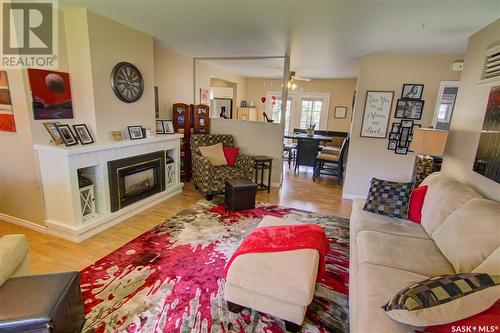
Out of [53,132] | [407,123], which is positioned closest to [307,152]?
[407,123]

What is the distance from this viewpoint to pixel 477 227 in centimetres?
160

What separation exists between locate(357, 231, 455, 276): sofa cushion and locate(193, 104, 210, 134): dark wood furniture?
3.68 m

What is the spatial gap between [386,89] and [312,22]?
198 centimetres

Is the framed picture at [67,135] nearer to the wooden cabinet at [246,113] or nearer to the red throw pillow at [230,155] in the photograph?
the red throw pillow at [230,155]

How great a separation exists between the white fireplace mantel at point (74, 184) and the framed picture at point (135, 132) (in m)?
0.17

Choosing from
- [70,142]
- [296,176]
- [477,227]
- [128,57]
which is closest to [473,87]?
[477,227]

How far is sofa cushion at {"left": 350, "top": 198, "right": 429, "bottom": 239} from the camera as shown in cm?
219

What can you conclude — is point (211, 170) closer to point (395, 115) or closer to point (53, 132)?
point (53, 132)

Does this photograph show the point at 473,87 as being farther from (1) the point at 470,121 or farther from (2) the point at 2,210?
(2) the point at 2,210

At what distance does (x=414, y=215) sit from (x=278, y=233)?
4.84 ft

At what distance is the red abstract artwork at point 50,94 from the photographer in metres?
2.52

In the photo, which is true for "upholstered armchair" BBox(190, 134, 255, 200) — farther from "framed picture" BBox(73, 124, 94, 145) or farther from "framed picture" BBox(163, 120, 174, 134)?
"framed picture" BBox(73, 124, 94, 145)

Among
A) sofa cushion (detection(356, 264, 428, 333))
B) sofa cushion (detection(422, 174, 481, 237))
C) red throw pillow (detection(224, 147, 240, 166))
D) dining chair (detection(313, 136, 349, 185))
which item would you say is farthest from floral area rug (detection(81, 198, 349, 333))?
dining chair (detection(313, 136, 349, 185))

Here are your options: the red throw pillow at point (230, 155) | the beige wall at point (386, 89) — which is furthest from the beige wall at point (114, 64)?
the beige wall at point (386, 89)
